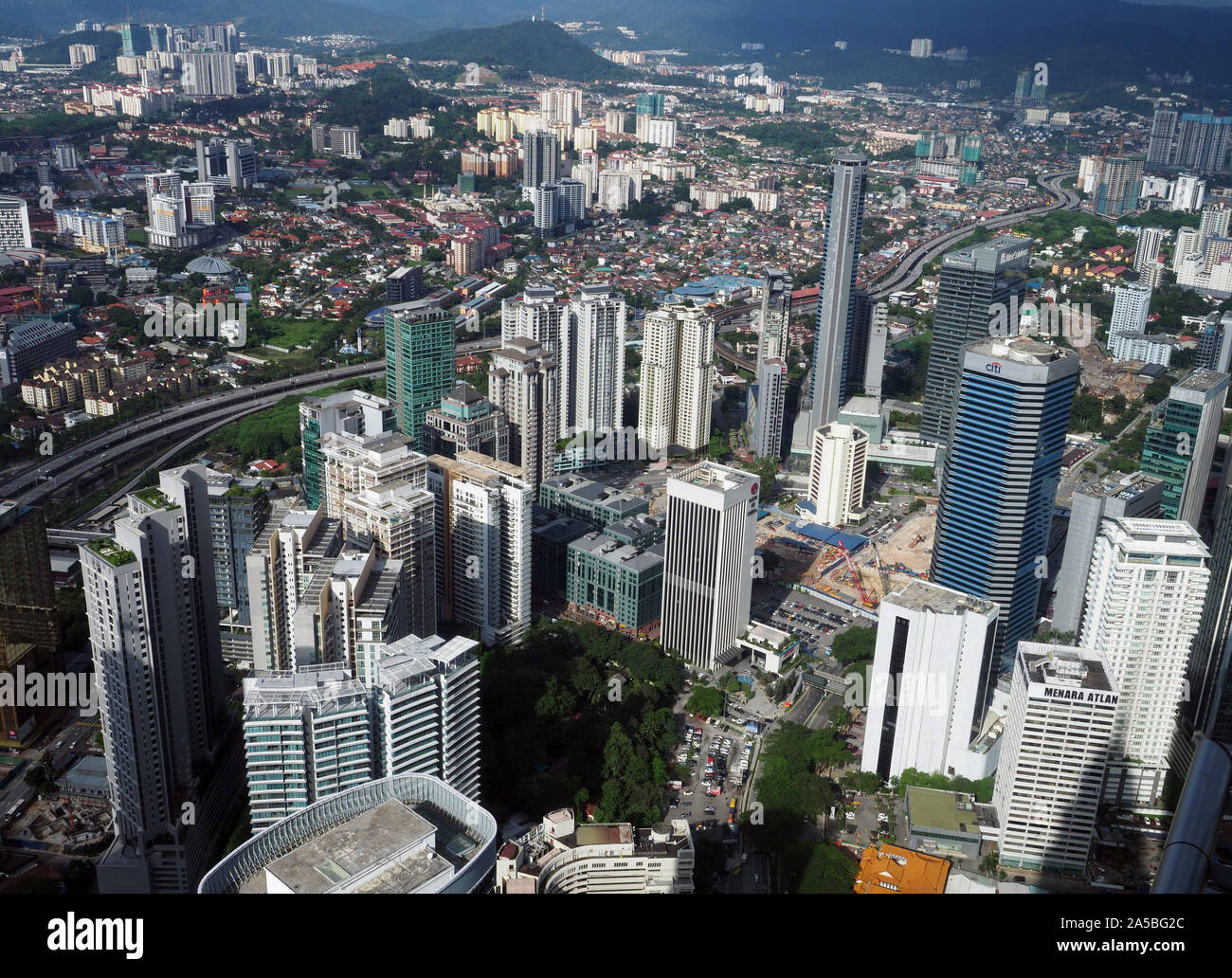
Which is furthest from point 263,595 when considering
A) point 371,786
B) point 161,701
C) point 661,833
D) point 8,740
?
point 371,786

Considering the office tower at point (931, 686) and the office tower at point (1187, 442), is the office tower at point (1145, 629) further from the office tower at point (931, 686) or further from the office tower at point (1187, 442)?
the office tower at point (1187, 442)

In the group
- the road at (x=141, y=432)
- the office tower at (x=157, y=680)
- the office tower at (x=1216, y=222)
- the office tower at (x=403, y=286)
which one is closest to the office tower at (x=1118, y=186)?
the office tower at (x=1216, y=222)

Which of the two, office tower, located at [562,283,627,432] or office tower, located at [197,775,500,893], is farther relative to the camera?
office tower, located at [562,283,627,432]

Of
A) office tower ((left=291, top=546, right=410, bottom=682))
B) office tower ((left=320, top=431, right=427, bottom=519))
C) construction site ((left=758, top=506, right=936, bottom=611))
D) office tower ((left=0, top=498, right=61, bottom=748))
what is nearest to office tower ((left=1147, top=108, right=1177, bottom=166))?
construction site ((left=758, top=506, right=936, bottom=611))

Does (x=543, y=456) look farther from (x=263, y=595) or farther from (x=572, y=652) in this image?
(x=263, y=595)
